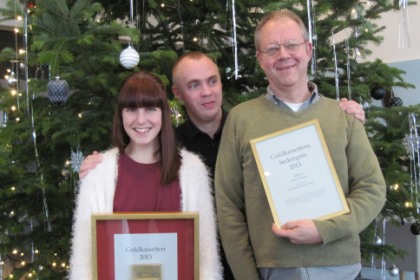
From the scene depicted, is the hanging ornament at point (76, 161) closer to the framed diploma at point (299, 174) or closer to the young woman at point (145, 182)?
the young woman at point (145, 182)

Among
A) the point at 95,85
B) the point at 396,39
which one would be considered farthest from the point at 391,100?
the point at 396,39

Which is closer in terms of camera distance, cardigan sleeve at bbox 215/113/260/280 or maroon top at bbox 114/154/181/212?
cardigan sleeve at bbox 215/113/260/280

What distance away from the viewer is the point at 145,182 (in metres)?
1.53

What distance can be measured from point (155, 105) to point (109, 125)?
2.08ft

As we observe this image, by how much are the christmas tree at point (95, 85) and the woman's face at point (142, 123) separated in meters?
0.37

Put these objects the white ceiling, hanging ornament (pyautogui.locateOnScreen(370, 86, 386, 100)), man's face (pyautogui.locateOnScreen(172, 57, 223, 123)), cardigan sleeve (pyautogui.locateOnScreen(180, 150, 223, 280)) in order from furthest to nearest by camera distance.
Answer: the white ceiling
hanging ornament (pyautogui.locateOnScreen(370, 86, 386, 100))
man's face (pyautogui.locateOnScreen(172, 57, 223, 123))
cardigan sleeve (pyautogui.locateOnScreen(180, 150, 223, 280))

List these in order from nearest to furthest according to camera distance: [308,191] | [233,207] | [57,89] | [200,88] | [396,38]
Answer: [308,191] < [233,207] < [57,89] < [200,88] < [396,38]

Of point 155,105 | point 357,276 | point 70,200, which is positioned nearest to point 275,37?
point 155,105

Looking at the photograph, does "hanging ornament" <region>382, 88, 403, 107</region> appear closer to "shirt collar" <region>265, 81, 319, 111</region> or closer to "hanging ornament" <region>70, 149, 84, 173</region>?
"shirt collar" <region>265, 81, 319, 111</region>

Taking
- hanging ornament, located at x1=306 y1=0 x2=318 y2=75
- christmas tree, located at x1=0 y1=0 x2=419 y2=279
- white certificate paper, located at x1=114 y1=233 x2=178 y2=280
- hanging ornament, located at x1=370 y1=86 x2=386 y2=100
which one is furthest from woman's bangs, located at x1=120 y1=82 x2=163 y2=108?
hanging ornament, located at x1=370 y1=86 x2=386 y2=100

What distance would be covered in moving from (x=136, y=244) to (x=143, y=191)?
0.20m

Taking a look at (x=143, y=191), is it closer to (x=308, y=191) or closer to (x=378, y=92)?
(x=308, y=191)

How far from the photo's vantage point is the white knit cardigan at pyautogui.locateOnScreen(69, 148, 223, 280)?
147cm

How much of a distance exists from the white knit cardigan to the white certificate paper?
0.13 m
